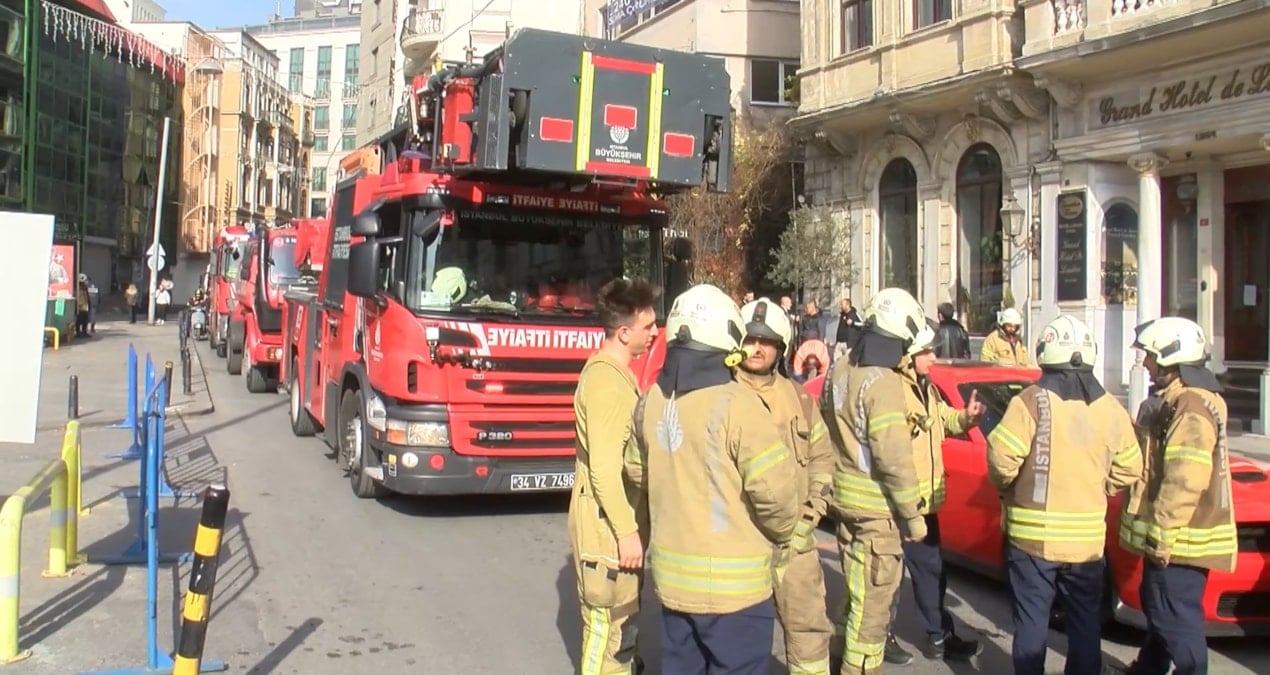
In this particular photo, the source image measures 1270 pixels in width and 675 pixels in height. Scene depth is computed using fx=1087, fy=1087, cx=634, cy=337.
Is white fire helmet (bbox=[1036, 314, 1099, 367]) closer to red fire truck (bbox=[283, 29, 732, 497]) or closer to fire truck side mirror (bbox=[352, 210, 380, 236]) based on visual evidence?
red fire truck (bbox=[283, 29, 732, 497])

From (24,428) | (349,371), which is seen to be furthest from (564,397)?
(24,428)

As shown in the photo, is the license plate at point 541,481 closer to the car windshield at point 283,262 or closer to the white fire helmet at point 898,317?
the white fire helmet at point 898,317

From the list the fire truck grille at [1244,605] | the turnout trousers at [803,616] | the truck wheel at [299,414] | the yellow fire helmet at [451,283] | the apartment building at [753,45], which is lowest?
the fire truck grille at [1244,605]

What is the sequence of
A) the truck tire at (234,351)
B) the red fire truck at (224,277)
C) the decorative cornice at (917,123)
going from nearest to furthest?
the decorative cornice at (917,123)
the truck tire at (234,351)
the red fire truck at (224,277)

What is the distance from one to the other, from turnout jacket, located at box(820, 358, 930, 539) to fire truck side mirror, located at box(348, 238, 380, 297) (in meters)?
4.17

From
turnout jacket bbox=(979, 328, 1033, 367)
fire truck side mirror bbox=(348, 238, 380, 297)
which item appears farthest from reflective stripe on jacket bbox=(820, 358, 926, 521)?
turnout jacket bbox=(979, 328, 1033, 367)

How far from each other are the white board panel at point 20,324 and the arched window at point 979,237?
14.8m

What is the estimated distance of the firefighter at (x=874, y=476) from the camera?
4547 mm

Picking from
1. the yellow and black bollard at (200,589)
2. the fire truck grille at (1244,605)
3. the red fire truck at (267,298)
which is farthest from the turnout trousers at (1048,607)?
the red fire truck at (267,298)

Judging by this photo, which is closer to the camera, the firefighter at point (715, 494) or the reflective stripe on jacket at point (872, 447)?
the firefighter at point (715, 494)

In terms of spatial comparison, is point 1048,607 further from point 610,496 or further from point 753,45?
point 753,45

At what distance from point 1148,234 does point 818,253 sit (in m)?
6.22

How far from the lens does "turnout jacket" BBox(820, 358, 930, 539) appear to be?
452 cm

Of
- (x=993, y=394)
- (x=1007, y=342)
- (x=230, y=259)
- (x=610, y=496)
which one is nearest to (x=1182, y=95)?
(x=1007, y=342)
